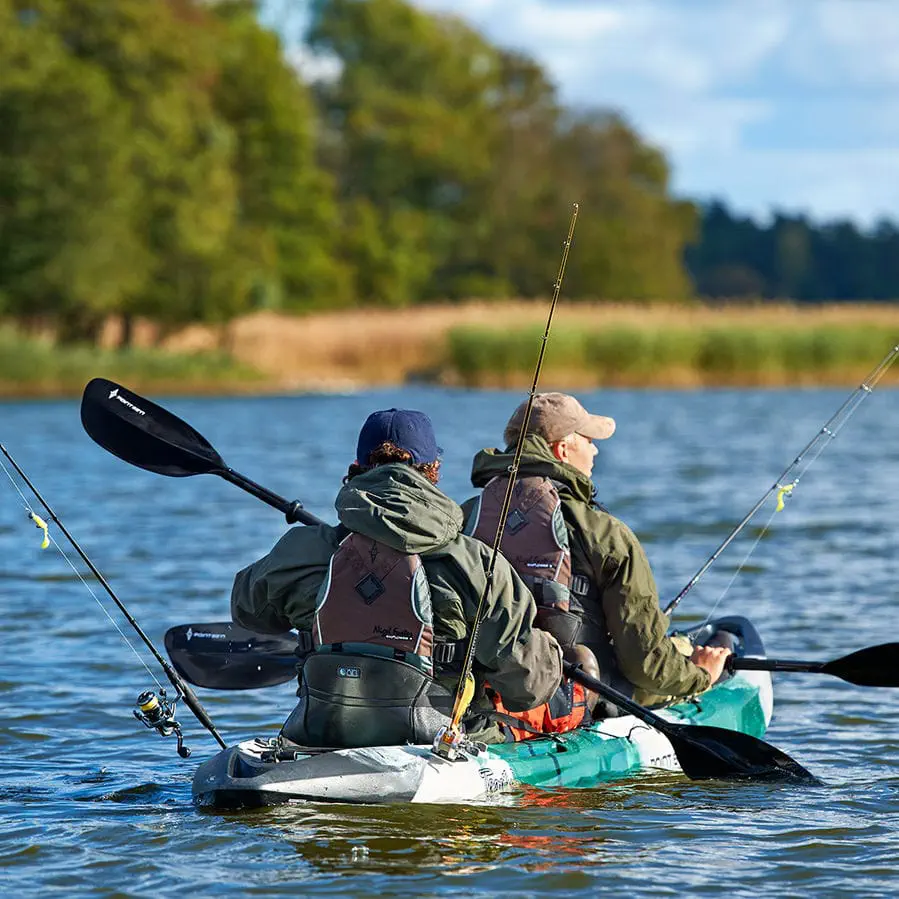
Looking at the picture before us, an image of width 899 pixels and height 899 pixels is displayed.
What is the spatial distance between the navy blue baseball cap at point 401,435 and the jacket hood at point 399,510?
7 cm

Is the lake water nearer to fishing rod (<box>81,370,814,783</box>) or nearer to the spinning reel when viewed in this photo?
the spinning reel

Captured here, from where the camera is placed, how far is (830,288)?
348ft

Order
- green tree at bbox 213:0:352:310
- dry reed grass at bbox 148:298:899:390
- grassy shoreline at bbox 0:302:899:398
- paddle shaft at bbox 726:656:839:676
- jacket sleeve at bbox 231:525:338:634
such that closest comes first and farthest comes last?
1. jacket sleeve at bbox 231:525:338:634
2. paddle shaft at bbox 726:656:839:676
3. grassy shoreline at bbox 0:302:899:398
4. dry reed grass at bbox 148:298:899:390
5. green tree at bbox 213:0:352:310

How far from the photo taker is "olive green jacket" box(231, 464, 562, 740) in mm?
5543

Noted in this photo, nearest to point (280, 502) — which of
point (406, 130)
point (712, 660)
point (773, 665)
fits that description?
point (712, 660)

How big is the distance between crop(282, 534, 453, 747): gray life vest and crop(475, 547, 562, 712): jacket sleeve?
7.1 inches

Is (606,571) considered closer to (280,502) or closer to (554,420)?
(554,420)

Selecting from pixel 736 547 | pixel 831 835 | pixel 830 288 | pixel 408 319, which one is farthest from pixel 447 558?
pixel 830 288

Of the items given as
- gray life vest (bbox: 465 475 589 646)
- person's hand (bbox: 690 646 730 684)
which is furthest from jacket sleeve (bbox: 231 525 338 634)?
person's hand (bbox: 690 646 730 684)

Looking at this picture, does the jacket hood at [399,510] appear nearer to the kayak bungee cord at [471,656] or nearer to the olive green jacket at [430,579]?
the olive green jacket at [430,579]

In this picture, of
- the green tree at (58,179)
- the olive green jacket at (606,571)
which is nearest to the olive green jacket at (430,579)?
the olive green jacket at (606,571)

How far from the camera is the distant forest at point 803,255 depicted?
104 metres

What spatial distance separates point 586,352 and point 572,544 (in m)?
26.9

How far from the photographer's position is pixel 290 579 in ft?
18.9
